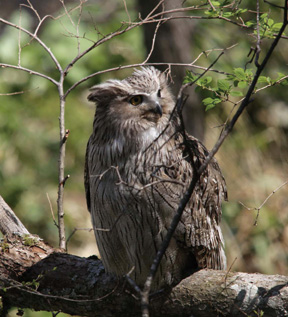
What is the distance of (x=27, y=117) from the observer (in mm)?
6766

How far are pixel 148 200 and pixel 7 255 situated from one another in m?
0.87

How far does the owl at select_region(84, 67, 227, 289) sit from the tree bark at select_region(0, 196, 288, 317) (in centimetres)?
11

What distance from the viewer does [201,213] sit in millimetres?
2812

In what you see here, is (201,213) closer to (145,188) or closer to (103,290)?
(145,188)

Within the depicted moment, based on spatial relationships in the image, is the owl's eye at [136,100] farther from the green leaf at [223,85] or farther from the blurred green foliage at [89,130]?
the blurred green foliage at [89,130]

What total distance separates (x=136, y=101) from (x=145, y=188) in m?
0.47

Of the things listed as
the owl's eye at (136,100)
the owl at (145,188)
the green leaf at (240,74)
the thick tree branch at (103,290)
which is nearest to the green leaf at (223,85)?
the green leaf at (240,74)

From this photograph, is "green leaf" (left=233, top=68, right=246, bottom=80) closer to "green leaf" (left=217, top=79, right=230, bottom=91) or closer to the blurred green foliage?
"green leaf" (left=217, top=79, right=230, bottom=91)

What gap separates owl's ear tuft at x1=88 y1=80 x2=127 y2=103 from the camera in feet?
9.04

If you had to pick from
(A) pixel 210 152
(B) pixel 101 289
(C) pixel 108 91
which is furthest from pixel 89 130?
(A) pixel 210 152

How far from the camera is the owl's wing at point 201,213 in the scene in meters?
2.71

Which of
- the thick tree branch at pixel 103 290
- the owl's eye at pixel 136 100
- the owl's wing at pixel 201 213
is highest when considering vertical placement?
the owl's eye at pixel 136 100

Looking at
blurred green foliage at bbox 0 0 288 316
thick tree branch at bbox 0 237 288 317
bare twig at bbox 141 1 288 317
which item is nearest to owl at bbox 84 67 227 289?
thick tree branch at bbox 0 237 288 317

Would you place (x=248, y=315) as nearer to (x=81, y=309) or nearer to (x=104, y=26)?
(x=81, y=309)
